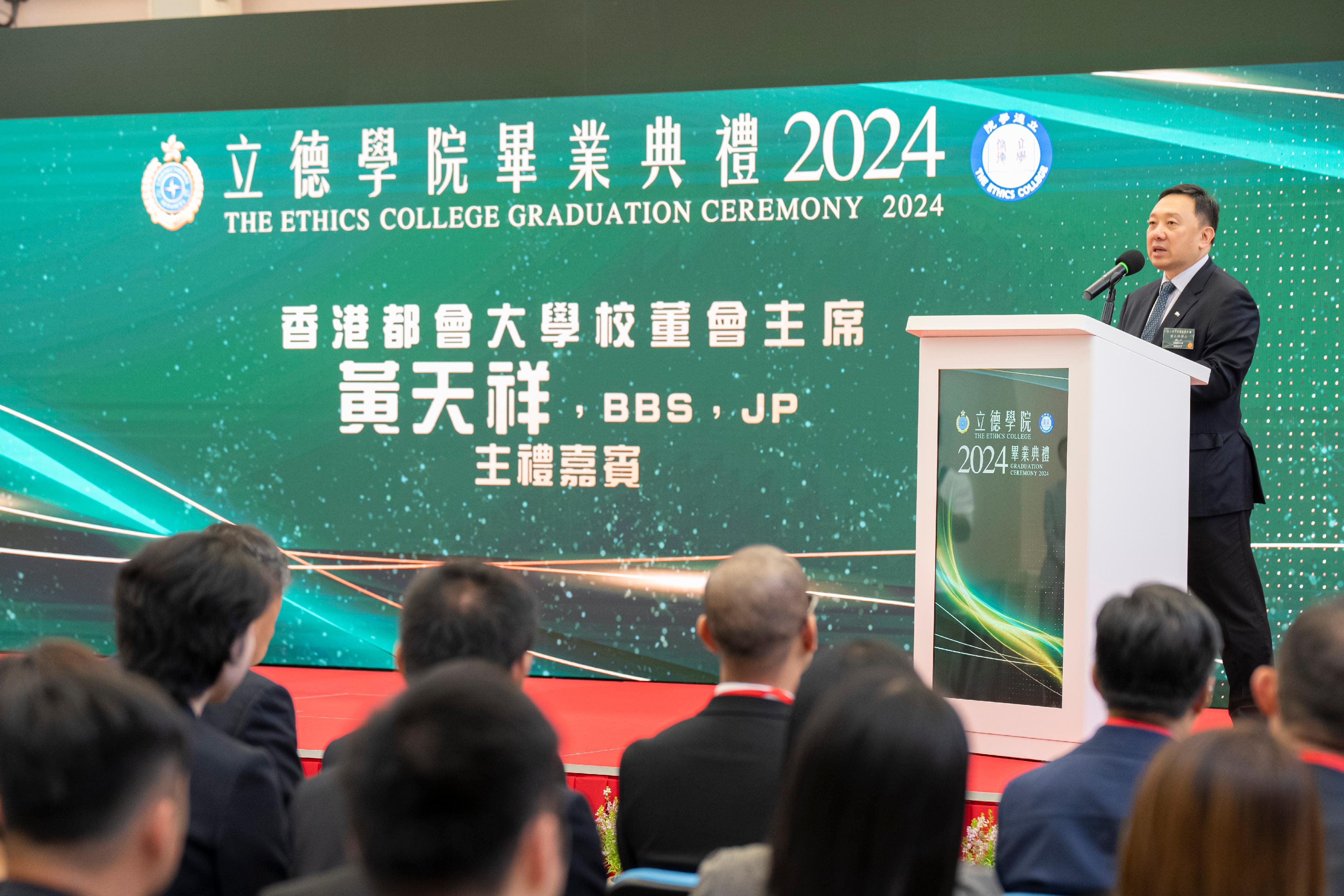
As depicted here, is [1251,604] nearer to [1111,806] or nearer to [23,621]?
[1111,806]

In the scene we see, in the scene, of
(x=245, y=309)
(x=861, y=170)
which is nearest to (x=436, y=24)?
(x=245, y=309)

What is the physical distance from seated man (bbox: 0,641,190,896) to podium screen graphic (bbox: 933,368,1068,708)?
2218 millimetres

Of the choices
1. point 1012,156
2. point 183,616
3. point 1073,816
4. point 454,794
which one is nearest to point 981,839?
point 1073,816

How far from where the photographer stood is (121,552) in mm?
5531

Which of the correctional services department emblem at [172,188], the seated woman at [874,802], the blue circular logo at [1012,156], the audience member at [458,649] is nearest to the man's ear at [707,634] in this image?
the audience member at [458,649]

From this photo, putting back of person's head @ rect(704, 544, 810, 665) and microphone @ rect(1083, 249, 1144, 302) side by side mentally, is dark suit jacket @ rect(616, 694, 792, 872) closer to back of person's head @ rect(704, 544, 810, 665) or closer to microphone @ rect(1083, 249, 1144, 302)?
back of person's head @ rect(704, 544, 810, 665)

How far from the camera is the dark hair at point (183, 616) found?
1.88m

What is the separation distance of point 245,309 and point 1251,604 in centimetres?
413

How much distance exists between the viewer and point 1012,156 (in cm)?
475

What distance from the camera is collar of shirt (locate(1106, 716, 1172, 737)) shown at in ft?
5.79

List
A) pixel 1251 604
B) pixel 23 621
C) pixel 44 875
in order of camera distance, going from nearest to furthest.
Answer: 1. pixel 44 875
2. pixel 1251 604
3. pixel 23 621

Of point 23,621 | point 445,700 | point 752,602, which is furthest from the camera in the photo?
point 23,621

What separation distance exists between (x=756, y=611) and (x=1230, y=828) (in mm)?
1005

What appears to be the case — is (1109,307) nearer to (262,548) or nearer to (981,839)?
(981,839)
